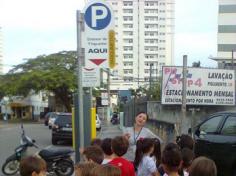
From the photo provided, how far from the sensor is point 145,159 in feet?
21.8

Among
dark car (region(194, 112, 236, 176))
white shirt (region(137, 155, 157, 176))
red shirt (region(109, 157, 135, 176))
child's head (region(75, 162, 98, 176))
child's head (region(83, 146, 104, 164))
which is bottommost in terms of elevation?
dark car (region(194, 112, 236, 176))

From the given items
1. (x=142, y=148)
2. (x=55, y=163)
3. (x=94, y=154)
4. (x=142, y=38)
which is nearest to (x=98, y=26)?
(x=142, y=148)

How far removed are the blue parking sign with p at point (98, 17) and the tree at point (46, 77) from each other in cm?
6645

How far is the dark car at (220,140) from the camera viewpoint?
11.2 metres

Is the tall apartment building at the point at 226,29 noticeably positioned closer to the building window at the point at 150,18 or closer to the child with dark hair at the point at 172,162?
the building window at the point at 150,18

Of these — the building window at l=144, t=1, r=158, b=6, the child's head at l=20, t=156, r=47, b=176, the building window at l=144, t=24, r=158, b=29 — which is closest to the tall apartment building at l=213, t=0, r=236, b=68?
the building window at l=144, t=1, r=158, b=6

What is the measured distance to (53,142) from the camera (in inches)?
1091

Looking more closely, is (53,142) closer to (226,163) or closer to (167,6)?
(226,163)

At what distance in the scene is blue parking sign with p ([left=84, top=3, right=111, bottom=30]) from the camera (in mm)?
8727

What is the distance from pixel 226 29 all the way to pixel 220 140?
275 ft

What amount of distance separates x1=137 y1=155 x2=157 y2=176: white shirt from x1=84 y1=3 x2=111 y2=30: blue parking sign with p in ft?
9.14

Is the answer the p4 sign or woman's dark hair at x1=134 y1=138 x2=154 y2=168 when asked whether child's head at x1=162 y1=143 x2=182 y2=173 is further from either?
the p4 sign

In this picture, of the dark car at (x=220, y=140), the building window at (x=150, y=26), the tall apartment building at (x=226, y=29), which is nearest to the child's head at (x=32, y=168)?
A: the dark car at (x=220, y=140)

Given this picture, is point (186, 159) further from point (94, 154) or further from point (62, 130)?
point (62, 130)
